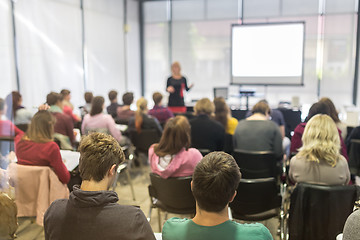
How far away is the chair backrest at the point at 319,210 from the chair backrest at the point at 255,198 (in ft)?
0.85

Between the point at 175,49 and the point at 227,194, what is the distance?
8.11m

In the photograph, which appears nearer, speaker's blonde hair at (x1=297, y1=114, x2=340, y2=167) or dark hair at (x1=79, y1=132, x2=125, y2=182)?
dark hair at (x1=79, y1=132, x2=125, y2=182)

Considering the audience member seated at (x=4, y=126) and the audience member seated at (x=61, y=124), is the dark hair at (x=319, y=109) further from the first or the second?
the audience member seated at (x=4, y=126)

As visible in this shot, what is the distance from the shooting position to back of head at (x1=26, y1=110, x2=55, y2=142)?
280 cm

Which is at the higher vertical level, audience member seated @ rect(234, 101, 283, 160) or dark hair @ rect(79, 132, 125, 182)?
dark hair @ rect(79, 132, 125, 182)

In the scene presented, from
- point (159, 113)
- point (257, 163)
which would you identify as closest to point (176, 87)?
point (159, 113)

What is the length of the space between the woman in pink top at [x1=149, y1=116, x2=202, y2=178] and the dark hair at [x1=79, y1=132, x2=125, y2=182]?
1185mm

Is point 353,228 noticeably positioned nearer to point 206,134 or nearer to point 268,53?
point 206,134

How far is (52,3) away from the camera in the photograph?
641 centimetres

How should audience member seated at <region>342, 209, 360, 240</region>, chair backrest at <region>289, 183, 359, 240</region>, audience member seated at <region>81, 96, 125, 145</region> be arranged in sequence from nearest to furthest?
1. audience member seated at <region>342, 209, 360, 240</region>
2. chair backrest at <region>289, 183, 359, 240</region>
3. audience member seated at <region>81, 96, 125, 145</region>

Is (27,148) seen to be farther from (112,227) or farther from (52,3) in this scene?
(52,3)

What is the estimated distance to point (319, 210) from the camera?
2309 mm

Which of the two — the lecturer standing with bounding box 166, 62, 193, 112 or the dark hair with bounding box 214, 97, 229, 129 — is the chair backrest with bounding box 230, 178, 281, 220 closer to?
the dark hair with bounding box 214, 97, 229, 129

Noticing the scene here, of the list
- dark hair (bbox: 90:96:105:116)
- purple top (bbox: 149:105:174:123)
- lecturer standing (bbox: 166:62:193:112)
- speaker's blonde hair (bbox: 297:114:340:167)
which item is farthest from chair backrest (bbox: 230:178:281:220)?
lecturer standing (bbox: 166:62:193:112)
